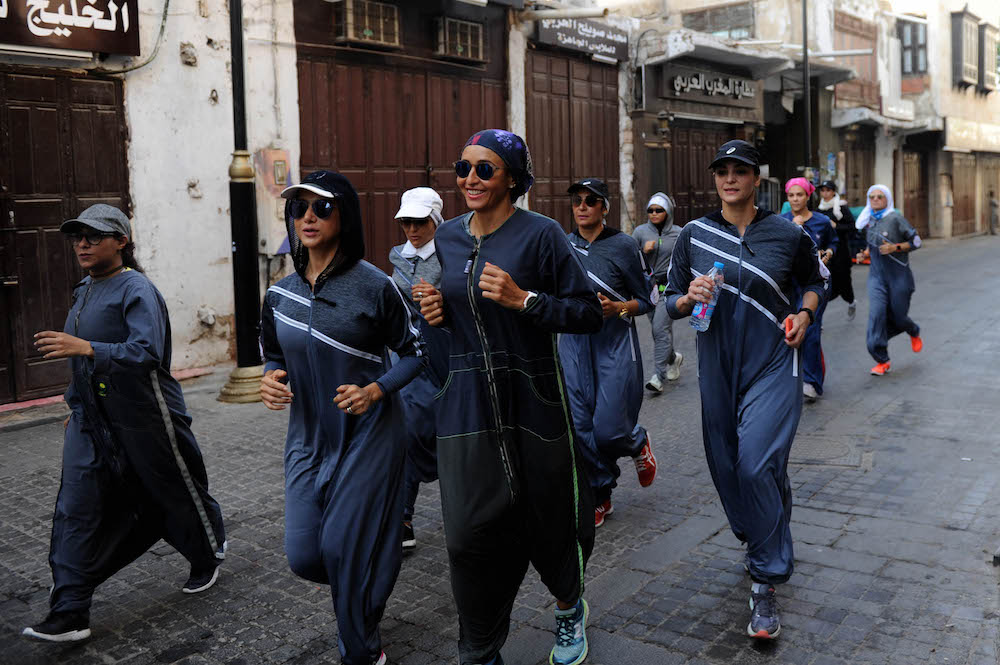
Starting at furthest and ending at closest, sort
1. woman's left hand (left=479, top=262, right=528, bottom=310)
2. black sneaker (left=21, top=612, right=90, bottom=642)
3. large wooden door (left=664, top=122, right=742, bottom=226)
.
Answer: large wooden door (left=664, top=122, right=742, bottom=226), black sneaker (left=21, top=612, right=90, bottom=642), woman's left hand (left=479, top=262, right=528, bottom=310)

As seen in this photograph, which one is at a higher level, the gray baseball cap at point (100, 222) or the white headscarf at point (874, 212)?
the white headscarf at point (874, 212)

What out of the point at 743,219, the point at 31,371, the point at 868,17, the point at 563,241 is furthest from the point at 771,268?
the point at 868,17

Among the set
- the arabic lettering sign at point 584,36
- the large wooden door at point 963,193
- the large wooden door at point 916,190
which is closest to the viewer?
the arabic lettering sign at point 584,36

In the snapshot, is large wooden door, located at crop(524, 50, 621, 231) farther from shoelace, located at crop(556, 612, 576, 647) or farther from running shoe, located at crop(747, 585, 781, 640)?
shoelace, located at crop(556, 612, 576, 647)

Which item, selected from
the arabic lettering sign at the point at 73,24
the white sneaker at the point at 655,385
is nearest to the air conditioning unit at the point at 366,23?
the arabic lettering sign at the point at 73,24

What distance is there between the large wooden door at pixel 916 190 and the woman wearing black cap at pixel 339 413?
117 ft

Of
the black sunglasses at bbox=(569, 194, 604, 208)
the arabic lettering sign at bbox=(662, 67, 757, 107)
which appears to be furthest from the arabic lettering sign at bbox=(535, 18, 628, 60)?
the black sunglasses at bbox=(569, 194, 604, 208)

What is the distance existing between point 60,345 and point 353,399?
53.6 inches

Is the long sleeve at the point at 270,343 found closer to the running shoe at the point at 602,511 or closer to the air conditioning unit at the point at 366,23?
the running shoe at the point at 602,511

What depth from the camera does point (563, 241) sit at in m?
3.69

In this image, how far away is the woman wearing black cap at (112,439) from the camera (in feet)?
14.5

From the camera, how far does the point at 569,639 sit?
4035 millimetres

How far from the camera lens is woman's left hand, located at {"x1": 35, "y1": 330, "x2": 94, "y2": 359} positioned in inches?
164

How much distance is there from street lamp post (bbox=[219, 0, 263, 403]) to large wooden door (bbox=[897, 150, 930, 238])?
3131cm
